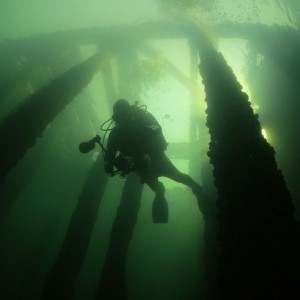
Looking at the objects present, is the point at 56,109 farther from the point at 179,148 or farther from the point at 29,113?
the point at 179,148

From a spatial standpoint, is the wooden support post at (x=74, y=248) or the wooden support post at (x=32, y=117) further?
the wooden support post at (x=74, y=248)

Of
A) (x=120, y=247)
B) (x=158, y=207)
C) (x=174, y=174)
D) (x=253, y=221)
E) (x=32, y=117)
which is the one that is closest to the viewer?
(x=253, y=221)

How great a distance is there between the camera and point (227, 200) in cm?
170

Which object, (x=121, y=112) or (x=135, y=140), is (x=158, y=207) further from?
(x=121, y=112)

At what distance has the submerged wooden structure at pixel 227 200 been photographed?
125cm

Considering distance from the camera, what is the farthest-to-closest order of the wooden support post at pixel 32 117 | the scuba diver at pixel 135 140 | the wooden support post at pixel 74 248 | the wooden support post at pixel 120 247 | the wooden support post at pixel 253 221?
the wooden support post at pixel 120 247 → the wooden support post at pixel 74 248 → the scuba diver at pixel 135 140 → the wooden support post at pixel 32 117 → the wooden support post at pixel 253 221

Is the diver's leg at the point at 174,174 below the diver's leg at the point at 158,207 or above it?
above

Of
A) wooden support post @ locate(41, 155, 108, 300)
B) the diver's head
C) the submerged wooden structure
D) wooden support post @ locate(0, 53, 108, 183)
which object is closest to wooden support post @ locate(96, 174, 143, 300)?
the submerged wooden structure

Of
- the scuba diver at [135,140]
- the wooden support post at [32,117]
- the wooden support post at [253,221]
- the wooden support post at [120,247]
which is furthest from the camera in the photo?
the wooden support post at [120,247]

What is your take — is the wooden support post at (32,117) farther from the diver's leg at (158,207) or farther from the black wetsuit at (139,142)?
the diver's leg at (158,207)

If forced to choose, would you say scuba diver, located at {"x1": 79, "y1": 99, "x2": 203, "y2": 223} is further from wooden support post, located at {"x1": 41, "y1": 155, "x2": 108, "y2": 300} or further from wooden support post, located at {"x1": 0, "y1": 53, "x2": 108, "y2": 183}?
wooden support post, located at {"x1": 41, "y1": 155, "x2": 108, "y2": 300}

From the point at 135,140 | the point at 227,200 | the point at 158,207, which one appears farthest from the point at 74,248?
the point at 227,200

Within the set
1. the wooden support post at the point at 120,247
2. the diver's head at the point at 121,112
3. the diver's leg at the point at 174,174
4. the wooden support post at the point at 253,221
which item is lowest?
the wooden support post at the point at 253,221

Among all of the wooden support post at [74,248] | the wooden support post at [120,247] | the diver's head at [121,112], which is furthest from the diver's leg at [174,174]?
the wooden support post at [74,248]
